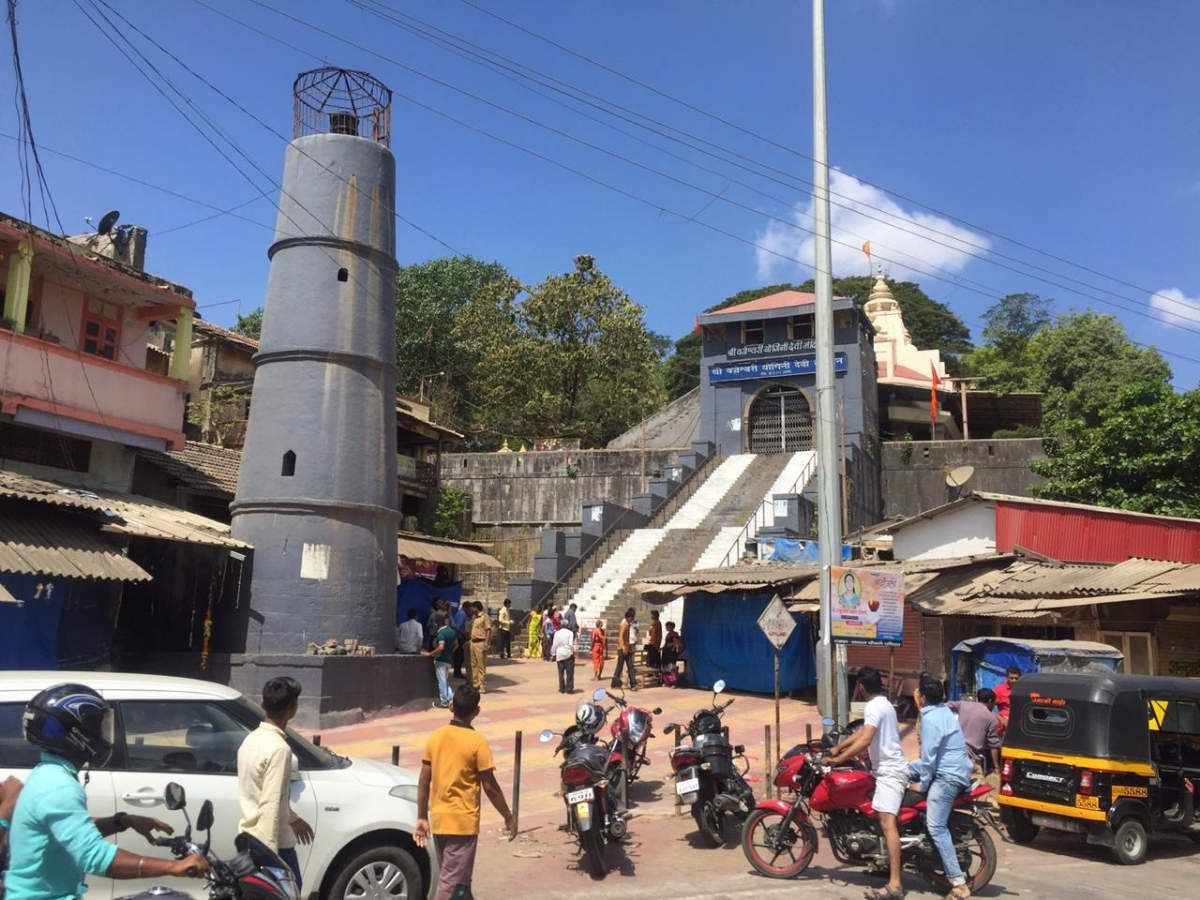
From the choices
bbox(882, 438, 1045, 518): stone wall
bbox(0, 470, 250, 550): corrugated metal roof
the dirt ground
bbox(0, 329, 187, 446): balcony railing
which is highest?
bbox(882, 438, 1045, 518): stone wall

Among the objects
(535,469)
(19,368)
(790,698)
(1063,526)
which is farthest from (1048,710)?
(535,469)

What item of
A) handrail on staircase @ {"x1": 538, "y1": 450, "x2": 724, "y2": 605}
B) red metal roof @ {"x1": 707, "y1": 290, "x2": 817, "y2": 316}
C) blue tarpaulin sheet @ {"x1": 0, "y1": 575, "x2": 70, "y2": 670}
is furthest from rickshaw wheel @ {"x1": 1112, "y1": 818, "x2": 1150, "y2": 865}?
red metal roof @ {"x1": 707, "y1": 290, "x2": 817, "y2": 316}

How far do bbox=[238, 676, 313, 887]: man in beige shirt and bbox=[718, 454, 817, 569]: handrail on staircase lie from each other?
19.0m

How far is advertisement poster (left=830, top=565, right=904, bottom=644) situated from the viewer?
11.6 metres

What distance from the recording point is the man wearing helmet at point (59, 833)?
127 inches

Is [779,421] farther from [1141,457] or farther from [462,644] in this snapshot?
[462,644]

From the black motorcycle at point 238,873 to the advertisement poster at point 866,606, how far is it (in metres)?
8.86

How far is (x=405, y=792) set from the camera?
617cm

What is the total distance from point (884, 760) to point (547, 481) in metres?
28.8

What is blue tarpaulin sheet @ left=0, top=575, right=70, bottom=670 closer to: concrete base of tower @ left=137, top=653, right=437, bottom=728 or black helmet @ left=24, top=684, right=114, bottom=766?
concrete base of tower @ left=137, top=653, right=437, bottom=728

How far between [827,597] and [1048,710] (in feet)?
10.7

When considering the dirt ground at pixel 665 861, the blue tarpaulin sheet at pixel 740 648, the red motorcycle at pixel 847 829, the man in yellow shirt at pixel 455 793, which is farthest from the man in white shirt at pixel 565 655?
the man in yellow shirt at pixel 455 793

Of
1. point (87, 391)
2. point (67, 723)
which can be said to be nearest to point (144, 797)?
point (67, 723)

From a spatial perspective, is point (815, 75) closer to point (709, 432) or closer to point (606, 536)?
point (606, 536)
